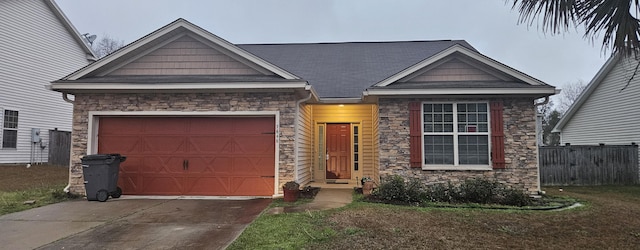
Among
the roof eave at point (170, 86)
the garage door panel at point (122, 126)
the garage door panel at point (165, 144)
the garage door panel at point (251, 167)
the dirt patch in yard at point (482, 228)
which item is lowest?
the dirt patch in yard at point (482, 228)

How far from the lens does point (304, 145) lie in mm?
9906

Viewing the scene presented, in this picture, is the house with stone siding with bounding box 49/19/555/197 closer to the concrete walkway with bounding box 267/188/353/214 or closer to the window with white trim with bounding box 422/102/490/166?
the window with white trim with bounding box 422/102/490/166

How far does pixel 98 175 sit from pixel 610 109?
1630 centimetres

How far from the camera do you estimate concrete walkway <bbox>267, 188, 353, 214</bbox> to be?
273 inches

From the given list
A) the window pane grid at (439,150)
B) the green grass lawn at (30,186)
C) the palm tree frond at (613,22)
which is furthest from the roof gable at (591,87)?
the green grass lawn at (30,186)

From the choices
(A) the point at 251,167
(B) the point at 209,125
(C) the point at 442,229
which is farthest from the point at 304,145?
(C) the point at 442,229

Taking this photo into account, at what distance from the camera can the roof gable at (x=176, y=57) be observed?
28.6 feet

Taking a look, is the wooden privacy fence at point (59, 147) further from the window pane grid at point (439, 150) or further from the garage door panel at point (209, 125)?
the window pane grid at point (439, 150)

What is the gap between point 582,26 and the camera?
4258 mm

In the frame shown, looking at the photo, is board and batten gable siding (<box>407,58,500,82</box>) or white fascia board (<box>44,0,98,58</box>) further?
white fascia board (<box>44,0,98,58</box>)

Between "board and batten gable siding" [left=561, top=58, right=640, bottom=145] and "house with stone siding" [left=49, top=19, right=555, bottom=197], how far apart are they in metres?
6.73

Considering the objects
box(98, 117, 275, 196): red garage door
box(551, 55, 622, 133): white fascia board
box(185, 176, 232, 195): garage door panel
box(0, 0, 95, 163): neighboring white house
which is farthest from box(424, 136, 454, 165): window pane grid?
box(0, 0, 95, 163): neighboring white house

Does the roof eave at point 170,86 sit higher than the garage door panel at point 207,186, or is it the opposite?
the roof eave at point 170,86

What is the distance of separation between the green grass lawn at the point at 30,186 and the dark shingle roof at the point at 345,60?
6.88 metres
